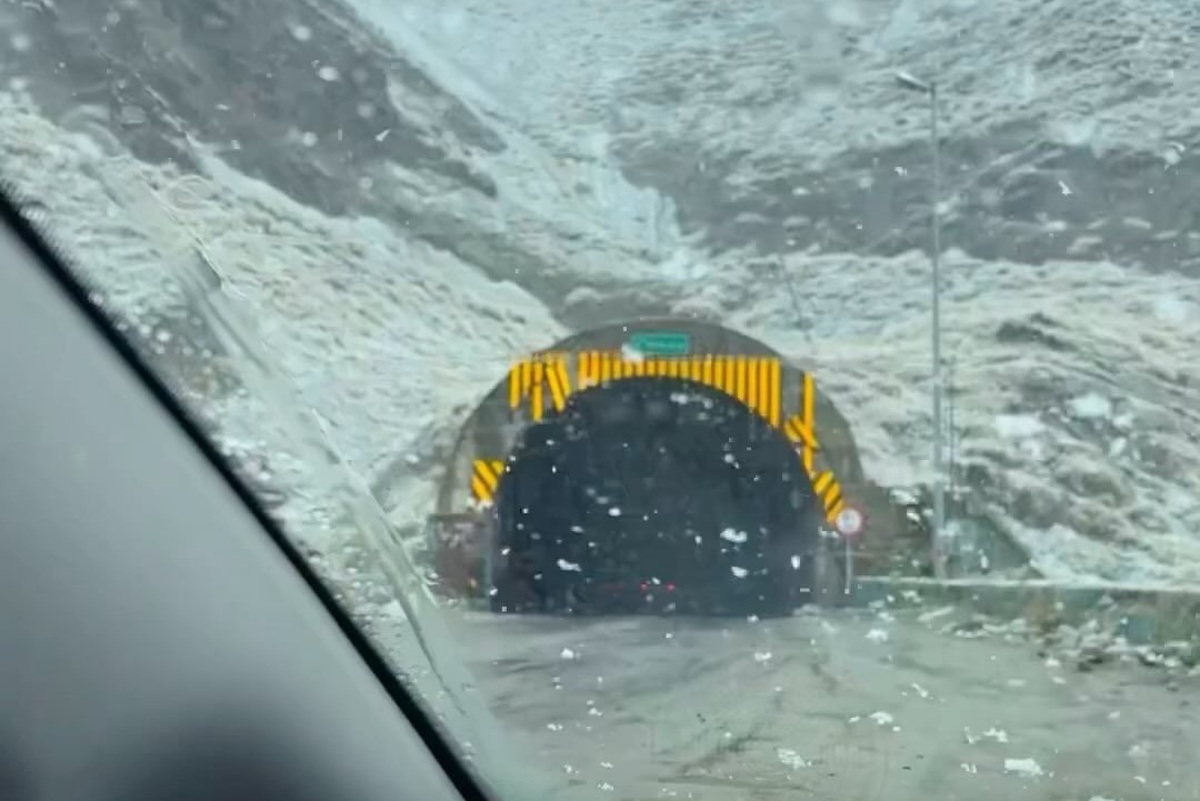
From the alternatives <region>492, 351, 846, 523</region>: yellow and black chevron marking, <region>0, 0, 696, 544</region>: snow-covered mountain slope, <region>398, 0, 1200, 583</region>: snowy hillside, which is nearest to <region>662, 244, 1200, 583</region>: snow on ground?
<region>398, 0, 1200, 583</region>: snowy hillside

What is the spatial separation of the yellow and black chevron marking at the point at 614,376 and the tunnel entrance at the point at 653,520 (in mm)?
70

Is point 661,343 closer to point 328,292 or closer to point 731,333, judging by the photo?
point 731,333

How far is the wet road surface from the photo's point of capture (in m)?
3.50

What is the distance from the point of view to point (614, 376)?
406 cm

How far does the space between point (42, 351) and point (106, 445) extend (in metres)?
0.21

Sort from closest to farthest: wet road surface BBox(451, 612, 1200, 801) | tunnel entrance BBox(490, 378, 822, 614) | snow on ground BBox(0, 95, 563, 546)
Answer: snow on ground BBox(0, 95, 563, 546), wet road surface BBox(451, 612, 1200, 801), tunnel entrance BBox(490, 378, 822, 614)

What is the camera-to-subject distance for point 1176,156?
4.08 meters

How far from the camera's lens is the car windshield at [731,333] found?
3672mm

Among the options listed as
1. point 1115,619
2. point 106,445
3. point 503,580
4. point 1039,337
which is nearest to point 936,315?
point 1039,337

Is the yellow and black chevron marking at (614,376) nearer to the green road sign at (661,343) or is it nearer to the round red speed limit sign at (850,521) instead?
the green road sign at (661,343)

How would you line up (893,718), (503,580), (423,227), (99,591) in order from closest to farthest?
(99,591) → (893,718) → (503,580) → (423,227)

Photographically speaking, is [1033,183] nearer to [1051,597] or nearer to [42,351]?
[1051,597]

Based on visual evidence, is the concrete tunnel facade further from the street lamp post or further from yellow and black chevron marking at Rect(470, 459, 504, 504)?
the street lamp post

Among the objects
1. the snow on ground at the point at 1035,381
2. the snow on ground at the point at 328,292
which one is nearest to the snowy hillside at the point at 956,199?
the snow on ground at the point at 1035,381
